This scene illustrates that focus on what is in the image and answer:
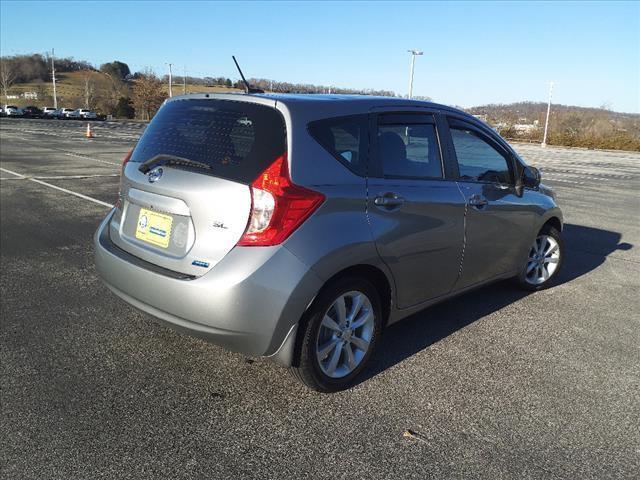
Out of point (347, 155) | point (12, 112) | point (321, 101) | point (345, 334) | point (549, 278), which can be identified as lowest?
point (549, 278)

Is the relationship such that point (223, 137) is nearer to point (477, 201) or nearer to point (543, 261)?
point (477, 201)

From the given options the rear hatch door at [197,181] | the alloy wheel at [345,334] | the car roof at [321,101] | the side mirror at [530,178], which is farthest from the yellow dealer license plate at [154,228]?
the side mirror at [530,178]

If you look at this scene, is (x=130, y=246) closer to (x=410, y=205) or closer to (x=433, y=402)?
(x=410, y=205)

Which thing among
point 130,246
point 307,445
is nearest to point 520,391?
point 307,445

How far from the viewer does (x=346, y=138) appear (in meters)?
3.23

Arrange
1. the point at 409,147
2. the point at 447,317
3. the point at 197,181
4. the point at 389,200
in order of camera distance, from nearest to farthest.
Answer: the point at 197,181 → the point at 389,200 → the point at 409,147 → the point at 447,317

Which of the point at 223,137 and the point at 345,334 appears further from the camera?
the point at 345,334

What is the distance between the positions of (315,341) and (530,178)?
9.41 feet

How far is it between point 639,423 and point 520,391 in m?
0.65

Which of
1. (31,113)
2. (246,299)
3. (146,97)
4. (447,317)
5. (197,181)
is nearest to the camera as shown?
(246,299)

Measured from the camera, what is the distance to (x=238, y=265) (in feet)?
9.22

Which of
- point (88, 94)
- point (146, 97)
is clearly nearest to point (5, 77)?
point (88, 94)

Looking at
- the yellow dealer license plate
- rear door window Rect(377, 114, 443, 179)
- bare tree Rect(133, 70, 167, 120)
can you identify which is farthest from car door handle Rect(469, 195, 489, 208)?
bare tree Rect(133, 70, 167, 120)

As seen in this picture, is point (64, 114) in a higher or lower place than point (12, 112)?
higher
